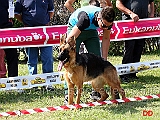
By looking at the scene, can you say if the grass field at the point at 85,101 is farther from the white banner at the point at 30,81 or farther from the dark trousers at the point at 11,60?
the dark trousers at the point at 11,60

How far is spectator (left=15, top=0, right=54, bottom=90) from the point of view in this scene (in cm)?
732

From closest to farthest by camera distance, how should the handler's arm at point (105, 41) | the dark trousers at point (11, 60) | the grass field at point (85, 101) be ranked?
the grass field at point (85, 101), the handler's arm at point (105, 41), the dark trousers at point (11, 60)

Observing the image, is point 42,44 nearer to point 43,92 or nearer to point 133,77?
point 43,92

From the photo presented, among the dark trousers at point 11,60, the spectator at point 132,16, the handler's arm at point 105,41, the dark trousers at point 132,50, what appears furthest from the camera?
the dark trousers at point 132,50

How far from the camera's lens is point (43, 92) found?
7.37 m

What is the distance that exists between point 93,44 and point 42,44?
1.49 meters

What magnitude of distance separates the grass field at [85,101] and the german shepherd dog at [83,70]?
0.33 m

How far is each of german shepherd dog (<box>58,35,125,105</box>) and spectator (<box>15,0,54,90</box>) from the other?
153 cm

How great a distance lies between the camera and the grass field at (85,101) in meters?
5.57

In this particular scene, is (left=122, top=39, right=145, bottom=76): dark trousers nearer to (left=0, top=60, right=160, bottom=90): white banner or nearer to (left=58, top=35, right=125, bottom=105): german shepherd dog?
(left=0, top=60, right=160, bottom=90): white banner

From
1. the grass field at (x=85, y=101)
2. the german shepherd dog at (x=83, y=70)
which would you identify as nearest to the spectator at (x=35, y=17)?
the grass field at (x=85, y=101)

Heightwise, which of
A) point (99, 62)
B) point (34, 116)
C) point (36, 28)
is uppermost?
point (36, 28)

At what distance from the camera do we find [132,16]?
25.8ft

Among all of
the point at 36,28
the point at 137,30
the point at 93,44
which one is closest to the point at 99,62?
the point at 93,44
